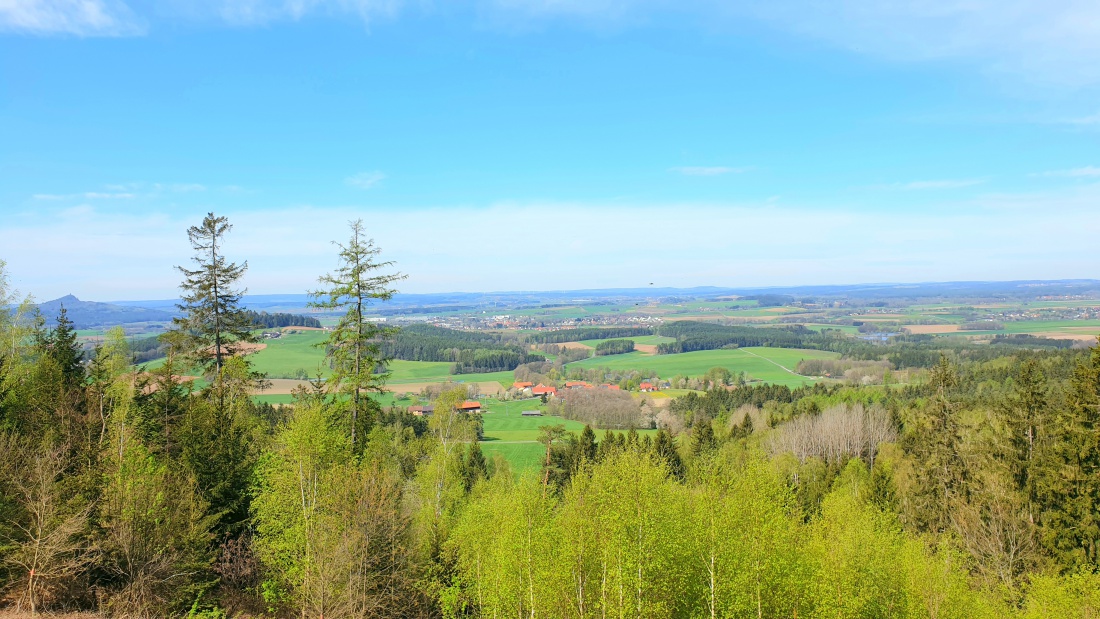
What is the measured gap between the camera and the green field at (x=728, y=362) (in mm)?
118613

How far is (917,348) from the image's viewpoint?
127m

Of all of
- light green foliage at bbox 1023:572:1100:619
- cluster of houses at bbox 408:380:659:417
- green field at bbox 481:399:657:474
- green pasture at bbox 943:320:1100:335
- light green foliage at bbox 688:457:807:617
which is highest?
light green foliage at bbox 688:457:807:617

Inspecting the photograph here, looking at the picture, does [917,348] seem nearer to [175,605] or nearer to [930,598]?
[930,598]

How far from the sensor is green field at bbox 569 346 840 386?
119 metres

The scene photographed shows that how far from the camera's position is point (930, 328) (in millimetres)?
183375

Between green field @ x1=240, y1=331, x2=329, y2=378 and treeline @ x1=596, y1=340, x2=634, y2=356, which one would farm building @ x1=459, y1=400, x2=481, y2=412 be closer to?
green field @ x1=240, y1=331, x2=329, y2=378

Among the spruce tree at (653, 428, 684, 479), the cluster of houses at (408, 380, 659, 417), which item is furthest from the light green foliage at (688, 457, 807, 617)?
the cluster of houses at (408, 380, 659, 417)

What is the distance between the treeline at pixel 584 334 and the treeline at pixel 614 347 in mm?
17622

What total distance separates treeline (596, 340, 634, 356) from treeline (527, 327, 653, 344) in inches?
694

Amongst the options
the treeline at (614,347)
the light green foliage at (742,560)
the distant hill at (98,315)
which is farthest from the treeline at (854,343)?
the distant hill at (98,315)

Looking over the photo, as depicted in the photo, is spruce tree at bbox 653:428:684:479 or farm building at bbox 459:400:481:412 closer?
spruce tree at bbox 653:428:684:479

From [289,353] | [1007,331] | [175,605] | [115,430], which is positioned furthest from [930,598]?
[1007,331]

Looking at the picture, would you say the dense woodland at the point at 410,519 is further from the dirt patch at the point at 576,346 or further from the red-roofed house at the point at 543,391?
the dirt patch at the point at 576,346

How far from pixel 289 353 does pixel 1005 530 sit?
346 feet
